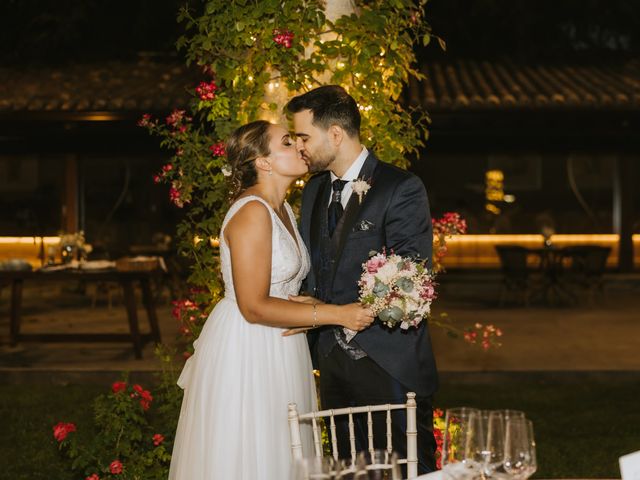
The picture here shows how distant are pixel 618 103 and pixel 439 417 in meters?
9.35

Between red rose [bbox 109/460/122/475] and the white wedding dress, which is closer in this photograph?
the white wedding dress

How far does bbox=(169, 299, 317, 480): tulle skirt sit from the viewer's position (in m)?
3.55

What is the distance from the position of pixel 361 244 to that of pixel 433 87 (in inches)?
435

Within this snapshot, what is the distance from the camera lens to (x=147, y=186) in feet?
53.3

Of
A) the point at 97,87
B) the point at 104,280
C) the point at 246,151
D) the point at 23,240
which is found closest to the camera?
the point at 246,151

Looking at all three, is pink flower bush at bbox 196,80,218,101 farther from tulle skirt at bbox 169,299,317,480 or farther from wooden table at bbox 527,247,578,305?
wooden table at bbox 527,247,578,305

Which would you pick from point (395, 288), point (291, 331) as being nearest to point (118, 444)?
point (291, 331)

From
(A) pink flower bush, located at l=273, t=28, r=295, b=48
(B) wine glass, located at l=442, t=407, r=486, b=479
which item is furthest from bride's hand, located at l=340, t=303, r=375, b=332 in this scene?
(A) pink flower bush, located at l=273, t=28, r=295, b=48

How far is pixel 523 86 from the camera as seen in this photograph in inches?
561

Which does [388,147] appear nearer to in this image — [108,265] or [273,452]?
[273,452]

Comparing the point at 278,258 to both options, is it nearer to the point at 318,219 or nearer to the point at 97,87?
the point at 318,219

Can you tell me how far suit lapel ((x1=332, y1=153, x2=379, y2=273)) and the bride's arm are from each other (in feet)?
0.88

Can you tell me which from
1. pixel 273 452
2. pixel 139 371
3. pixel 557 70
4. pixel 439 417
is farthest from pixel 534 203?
pixel 273 452

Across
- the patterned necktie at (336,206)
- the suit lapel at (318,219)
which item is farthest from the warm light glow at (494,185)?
the patterned necktie at (336,206)
